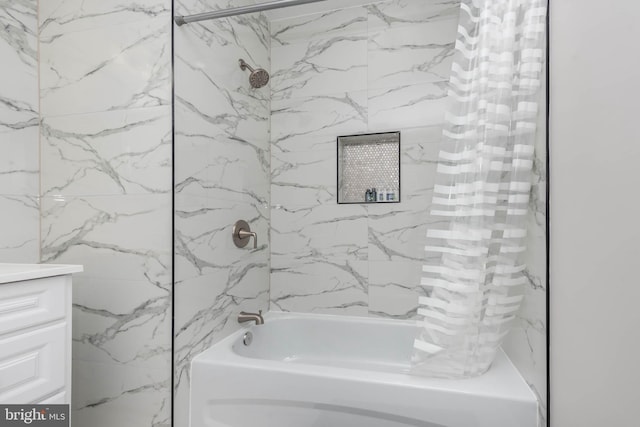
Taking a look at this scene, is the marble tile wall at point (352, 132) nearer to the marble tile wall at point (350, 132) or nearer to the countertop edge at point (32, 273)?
the marble tile wall at point (350, 132)

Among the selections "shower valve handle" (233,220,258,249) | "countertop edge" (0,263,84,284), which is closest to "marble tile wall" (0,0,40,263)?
"countertop edge" (0,263,84,284)

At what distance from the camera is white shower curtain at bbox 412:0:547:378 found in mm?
1274

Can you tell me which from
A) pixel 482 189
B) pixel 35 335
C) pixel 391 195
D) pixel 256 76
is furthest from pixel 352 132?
pixel 35 335

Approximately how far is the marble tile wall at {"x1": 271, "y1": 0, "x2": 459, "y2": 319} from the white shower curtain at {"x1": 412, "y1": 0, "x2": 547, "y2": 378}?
2.69ft

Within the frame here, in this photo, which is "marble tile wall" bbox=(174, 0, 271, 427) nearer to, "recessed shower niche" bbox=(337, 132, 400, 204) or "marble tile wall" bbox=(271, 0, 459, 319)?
"marble tile wall" bbox=(271, 0, 459, 319)

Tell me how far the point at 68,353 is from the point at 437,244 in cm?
130

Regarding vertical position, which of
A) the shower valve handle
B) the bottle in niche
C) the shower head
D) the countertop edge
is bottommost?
the countertop edge

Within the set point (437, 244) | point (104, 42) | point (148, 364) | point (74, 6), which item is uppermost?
point (74, 6)

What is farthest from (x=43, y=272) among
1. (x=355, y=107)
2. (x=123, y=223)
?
(x=355, y=107)

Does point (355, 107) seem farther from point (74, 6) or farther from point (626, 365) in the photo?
point (626, 365)

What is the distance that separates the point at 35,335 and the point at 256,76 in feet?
5.03

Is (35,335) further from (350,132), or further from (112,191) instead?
(350,132)

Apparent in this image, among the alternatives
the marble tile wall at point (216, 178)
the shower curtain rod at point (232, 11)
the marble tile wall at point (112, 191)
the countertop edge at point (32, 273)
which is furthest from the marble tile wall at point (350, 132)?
the countertop edge at point (32, 273)

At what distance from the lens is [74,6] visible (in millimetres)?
1588
